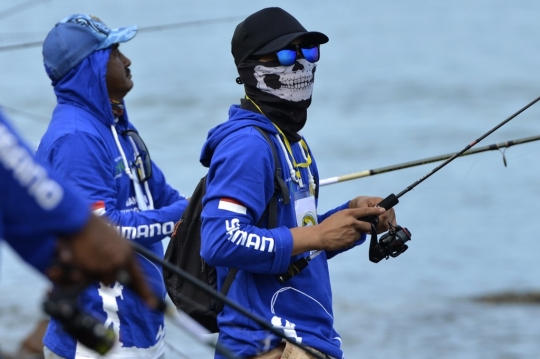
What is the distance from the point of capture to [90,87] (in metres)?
4.67

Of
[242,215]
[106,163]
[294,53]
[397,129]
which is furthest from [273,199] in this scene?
[397,129]

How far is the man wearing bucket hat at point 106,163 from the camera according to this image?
437cm

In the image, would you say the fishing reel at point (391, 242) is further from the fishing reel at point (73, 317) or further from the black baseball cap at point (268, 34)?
the fishing reel at point (73, 317)

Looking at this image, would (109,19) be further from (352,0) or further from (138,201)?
(138,201)

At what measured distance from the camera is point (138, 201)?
4711mm

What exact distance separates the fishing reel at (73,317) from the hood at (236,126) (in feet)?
5.49

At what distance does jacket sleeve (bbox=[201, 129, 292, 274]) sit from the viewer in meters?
3.68

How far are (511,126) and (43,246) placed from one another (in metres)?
15.4

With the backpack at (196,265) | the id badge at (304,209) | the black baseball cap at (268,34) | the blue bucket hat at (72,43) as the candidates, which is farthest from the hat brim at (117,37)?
the id badge at (304,209)

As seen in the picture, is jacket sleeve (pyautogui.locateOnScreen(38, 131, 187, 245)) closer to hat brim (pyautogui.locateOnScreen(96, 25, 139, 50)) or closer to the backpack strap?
hat brim (pyautogui.locateOnScreen(96, 25, 139, 50))


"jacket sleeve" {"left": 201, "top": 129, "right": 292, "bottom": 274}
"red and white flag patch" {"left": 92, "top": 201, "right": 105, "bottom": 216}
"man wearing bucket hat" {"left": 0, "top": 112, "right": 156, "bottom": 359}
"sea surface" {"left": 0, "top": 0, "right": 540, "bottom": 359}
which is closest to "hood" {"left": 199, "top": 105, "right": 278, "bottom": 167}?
"jacket sleeve" {"left": 201, "top": 129, "right": 292, "bottom": 274}

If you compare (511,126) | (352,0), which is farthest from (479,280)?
(352,0)

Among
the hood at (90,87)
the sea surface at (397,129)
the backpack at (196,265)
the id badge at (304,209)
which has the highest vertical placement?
the hood at (90,87)

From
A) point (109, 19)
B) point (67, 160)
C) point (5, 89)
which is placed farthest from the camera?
point (109, 19)
